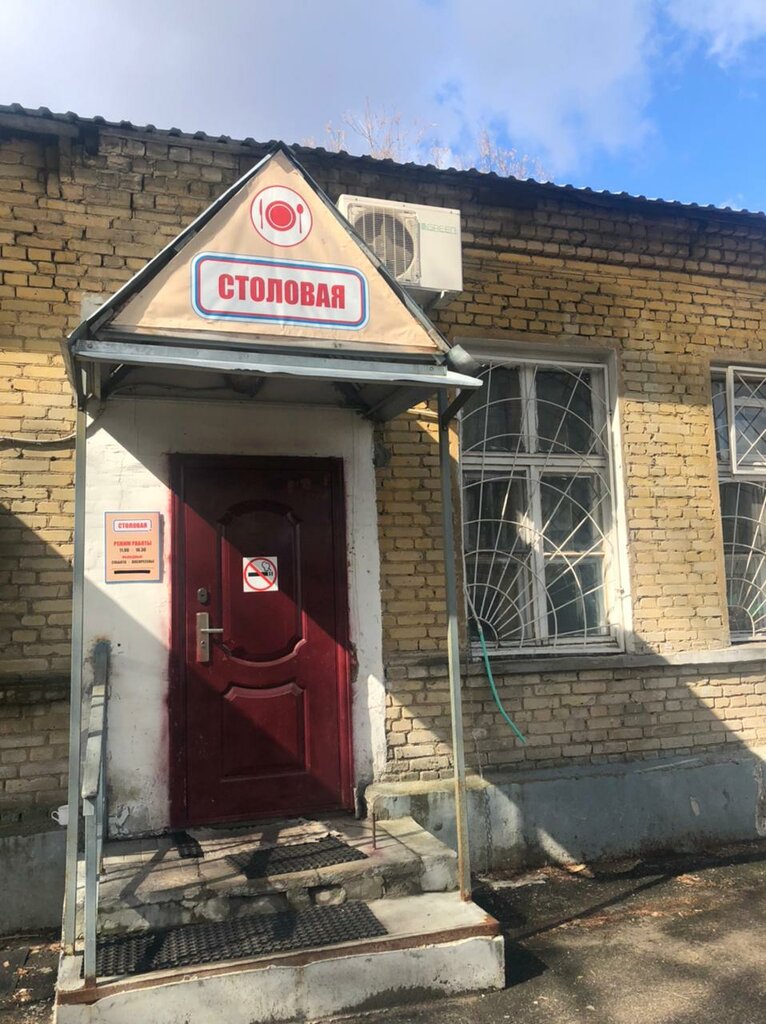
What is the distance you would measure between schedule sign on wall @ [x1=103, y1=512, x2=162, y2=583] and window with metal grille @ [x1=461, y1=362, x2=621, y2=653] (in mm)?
2013

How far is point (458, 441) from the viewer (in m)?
5.33

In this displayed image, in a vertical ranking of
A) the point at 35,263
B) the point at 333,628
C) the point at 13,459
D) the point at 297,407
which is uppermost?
the point at 35,263

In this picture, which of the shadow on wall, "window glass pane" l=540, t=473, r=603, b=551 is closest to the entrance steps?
the shadow on wall

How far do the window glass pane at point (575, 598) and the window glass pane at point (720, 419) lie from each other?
141cm

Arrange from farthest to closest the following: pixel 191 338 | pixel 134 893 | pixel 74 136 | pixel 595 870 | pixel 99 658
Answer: pixel 595 870, pixel 74 136, pixel 99 658, pixel 134 893, pixel 191 338

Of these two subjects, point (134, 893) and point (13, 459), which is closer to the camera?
point (134, 893)

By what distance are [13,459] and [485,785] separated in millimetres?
3383

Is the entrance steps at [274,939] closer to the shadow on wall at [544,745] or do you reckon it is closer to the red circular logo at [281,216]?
the shadow on wall at [544,745]

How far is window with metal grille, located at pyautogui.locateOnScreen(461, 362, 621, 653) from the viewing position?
5.40 m

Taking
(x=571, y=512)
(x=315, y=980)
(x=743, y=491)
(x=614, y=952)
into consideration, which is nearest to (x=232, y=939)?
(x=315, y=980)

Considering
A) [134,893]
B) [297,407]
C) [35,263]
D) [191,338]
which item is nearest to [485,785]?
[134,893]

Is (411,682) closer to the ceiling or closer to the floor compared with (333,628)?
closer to the floor

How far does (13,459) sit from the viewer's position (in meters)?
4.45

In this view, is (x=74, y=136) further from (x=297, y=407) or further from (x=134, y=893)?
(x=134, y=893)
